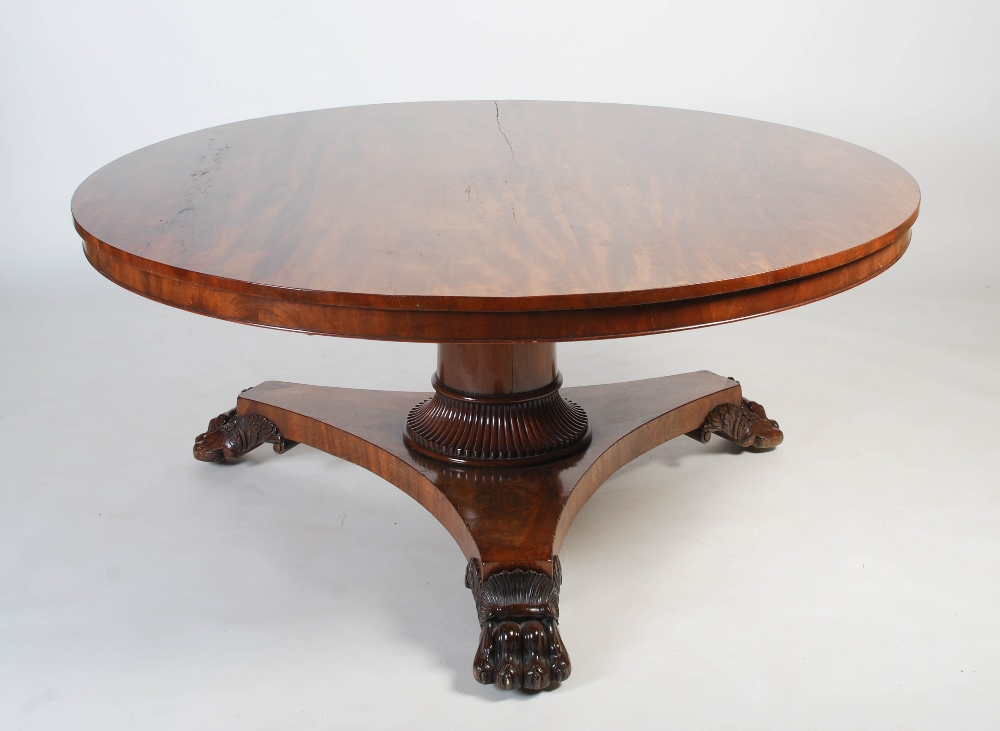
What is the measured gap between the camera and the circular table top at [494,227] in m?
1.35

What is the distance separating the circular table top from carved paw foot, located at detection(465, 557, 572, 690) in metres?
0.54

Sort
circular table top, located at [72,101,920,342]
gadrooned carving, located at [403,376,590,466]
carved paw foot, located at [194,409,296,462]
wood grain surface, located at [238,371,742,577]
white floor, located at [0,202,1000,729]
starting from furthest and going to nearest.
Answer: carved paw foot, located at [194,409,296,462], gadrooned carving, located at [403,376,590,466], wood grain surface, located at [238,371,742,577], white floor, located at [0,202,1000,729], circular table top, located at [72,101,920,342]

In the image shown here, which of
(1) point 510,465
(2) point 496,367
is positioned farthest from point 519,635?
(2) point 496,367

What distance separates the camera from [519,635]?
1698mm

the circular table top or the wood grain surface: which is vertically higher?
the circular table top

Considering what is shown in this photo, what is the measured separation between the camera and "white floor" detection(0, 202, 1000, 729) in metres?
1.67

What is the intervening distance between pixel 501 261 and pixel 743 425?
47.0 inches

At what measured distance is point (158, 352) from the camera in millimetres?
3092

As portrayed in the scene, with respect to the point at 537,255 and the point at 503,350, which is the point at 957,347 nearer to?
the point at 503,350

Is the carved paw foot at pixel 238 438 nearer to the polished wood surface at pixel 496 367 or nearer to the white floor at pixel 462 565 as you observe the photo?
the white floor at pixel 462 565

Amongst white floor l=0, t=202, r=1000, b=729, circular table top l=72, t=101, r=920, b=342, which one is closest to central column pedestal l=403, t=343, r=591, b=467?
white floor l=0, t=202, r=1000, b=729

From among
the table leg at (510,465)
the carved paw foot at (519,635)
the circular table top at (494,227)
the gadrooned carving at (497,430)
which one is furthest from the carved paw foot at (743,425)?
the carved paw foot at (519,635)

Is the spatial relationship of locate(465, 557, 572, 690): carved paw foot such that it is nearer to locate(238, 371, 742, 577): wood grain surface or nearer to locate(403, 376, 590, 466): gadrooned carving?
locate(238, 371, 742, 577): wood grain surface

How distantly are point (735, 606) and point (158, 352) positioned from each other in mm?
1815
